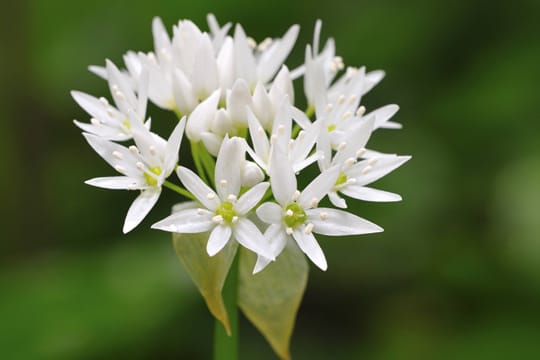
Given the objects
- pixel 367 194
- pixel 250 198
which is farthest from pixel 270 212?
pixel 367 194

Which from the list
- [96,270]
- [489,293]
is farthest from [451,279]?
[96,270]

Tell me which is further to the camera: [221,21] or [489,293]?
[221,21]

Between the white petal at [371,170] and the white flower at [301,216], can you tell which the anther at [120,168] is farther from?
the white petal at [371,170]

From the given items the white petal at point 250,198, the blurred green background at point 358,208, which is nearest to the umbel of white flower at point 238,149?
the white petal at point 250,198

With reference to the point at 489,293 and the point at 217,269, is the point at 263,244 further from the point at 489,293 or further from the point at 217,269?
the point at 489,293

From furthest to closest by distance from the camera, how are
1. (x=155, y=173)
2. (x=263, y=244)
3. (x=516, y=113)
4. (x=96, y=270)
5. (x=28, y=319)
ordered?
(x=516, y=113) < (x=96, y=270) < (x=28, y=319) < (x=155, y=173) < (x=263, y=244)

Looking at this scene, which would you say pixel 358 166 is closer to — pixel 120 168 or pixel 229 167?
pixel 229 167

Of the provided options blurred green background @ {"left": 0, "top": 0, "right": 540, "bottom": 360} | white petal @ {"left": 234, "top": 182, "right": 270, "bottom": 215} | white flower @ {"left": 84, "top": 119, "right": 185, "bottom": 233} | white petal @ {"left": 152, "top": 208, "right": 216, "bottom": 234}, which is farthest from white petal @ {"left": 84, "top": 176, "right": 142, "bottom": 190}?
blurred green background @ {"left": 0, "top": 0, "right": 540, "bottom": 360}
